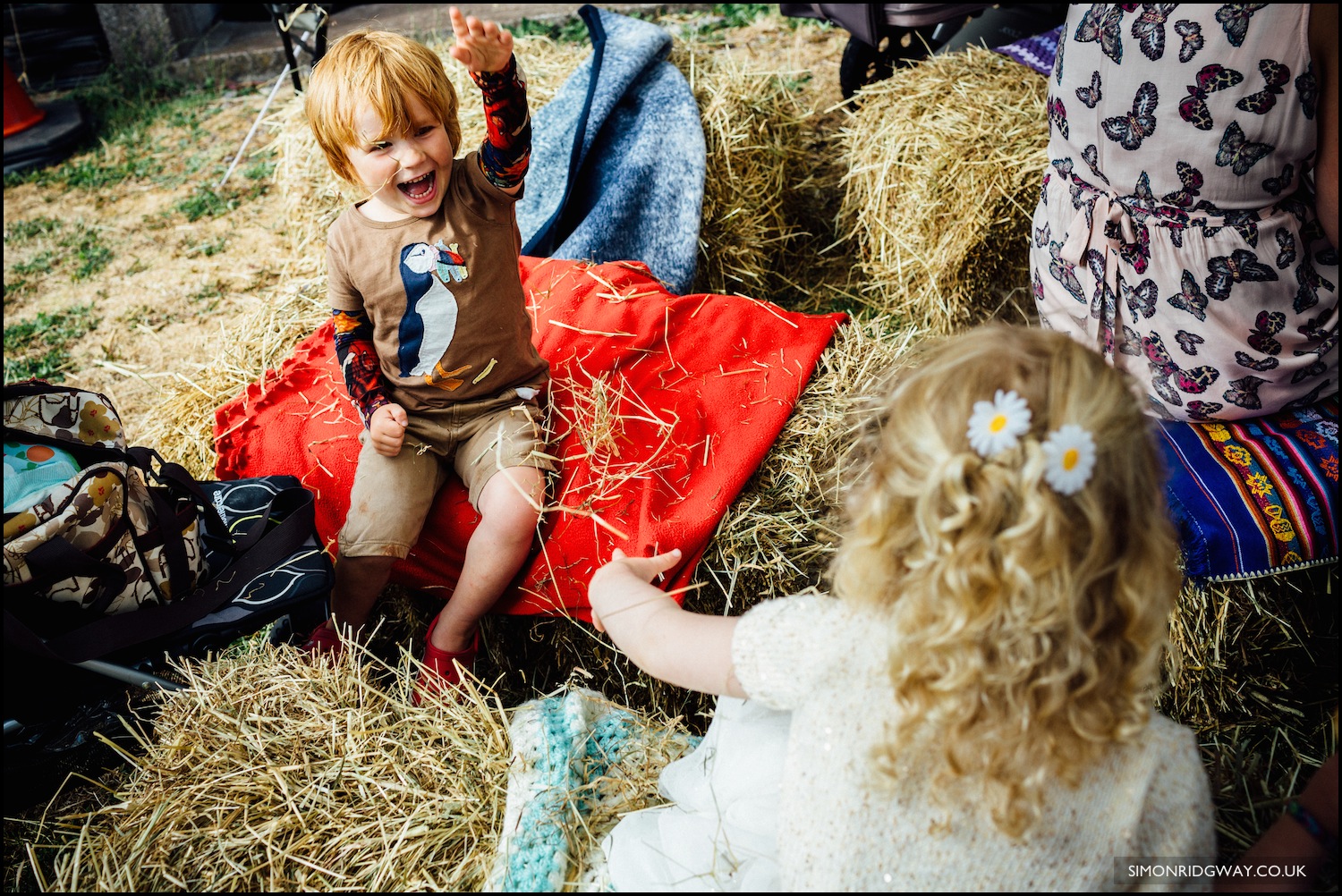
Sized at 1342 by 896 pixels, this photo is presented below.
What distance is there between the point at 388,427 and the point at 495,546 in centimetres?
40

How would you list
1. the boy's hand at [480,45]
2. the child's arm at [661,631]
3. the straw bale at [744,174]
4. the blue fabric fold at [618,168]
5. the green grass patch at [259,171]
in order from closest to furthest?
the child's arm at [661,631]
the boy's hand at [480,45]
the blue fabric fold at [618,168]
the straw bale at [744,174]
the green grass patch at [259,171]

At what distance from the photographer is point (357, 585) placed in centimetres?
229

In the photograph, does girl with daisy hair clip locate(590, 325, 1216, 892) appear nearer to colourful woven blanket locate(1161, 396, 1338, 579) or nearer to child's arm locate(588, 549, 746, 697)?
child's arm locate(588, 549, 746, 697)

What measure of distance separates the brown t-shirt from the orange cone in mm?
4745

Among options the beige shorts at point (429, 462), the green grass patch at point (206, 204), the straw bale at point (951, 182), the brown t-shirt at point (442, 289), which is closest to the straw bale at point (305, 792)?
the beige shorts at point (429, 462)

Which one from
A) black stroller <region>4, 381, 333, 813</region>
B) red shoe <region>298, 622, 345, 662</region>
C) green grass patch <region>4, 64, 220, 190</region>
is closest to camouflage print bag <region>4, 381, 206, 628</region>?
black stroller <region>4, 381, 333, 813</region>

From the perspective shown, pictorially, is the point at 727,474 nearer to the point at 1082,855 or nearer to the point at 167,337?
the point at 1082,855

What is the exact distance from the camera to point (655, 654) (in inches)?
62.9

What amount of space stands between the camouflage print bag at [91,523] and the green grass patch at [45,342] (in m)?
2.16

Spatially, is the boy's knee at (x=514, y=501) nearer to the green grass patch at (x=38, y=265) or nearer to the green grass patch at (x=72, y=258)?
the green grass patch at (x=72, y=258)

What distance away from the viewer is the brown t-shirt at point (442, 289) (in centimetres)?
229

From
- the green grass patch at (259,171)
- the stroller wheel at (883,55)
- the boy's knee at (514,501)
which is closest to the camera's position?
the boy's knee at (514,501)

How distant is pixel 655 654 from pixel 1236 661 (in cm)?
154

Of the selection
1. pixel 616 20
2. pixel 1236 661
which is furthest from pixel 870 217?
pixel 1236 661
